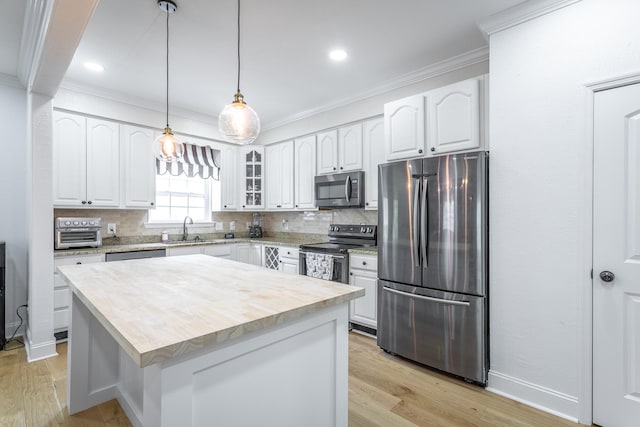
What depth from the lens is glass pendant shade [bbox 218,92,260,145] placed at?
189 centimetres

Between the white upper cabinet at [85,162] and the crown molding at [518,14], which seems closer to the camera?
the crown molding at [518,14]

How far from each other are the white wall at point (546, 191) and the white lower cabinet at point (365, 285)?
1.12 m

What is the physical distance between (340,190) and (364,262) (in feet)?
3.38

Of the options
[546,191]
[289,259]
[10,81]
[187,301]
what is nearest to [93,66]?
[10,81]

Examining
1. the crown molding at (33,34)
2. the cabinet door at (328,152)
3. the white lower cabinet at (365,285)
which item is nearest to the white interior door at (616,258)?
the white lower cabinet at (365,285)

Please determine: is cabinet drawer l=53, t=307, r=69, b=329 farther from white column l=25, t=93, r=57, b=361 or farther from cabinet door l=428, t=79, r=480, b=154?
cabinet door l=428, t=79, r=480, b=154

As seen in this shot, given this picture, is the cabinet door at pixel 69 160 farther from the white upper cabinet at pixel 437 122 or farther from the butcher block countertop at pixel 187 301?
the white upper cabinet at pixel 437 122

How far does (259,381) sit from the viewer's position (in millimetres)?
1176

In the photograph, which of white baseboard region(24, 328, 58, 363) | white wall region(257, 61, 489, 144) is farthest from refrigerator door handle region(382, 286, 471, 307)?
white baseboard region(24, 328, 58, 363)

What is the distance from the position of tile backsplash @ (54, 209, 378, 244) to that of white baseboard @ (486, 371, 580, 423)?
2.08 m

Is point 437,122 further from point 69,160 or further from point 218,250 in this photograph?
point 69,160

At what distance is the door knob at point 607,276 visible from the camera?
1.86 meters

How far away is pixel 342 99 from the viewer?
3.95 metres

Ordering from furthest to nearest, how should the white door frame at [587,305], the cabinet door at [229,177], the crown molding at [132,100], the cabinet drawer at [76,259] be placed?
the cabinet door at [229,177]
the crown molding at [132,100]
the cabinet drawer at [76,259]
the white door frame at [587,305]
